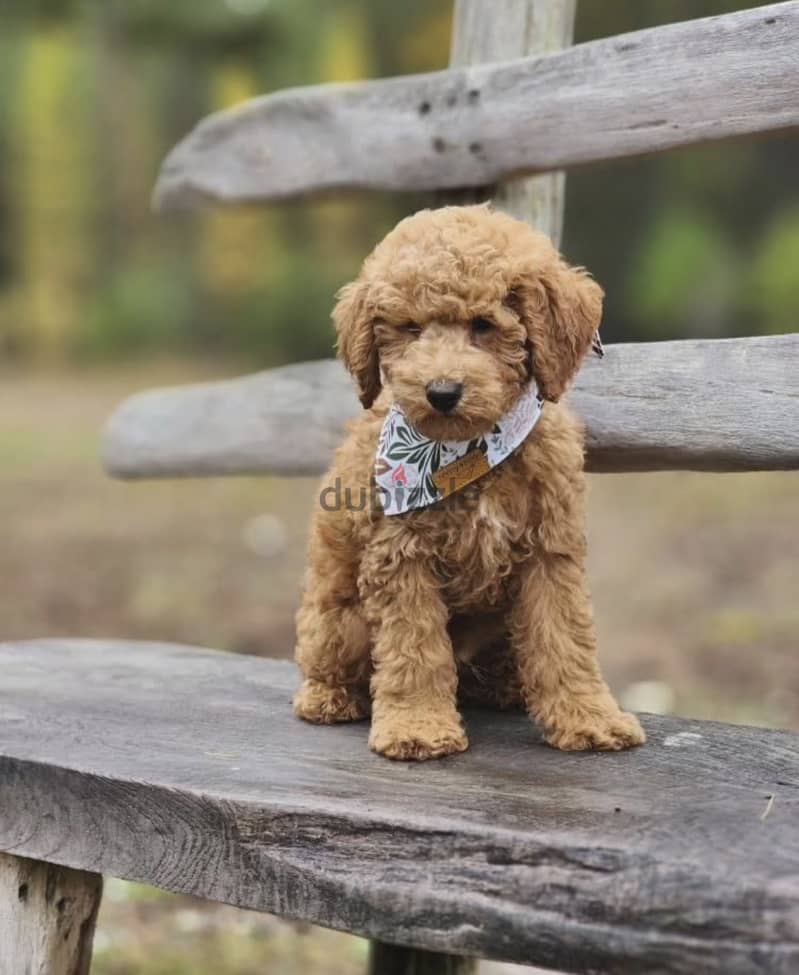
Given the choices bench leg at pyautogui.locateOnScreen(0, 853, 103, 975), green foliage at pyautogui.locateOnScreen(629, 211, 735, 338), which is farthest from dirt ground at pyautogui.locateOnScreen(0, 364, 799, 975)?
green foliage at pyautogui.locateOnScreen(629, 211, 735, 338)

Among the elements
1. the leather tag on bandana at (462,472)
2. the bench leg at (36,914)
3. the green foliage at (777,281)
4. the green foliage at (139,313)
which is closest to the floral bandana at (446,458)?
the leather tag on bandana at (462,472)

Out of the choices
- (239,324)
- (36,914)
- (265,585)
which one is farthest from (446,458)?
(239,324)

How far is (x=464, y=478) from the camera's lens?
217 cm

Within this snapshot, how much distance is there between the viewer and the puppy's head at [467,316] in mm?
2006

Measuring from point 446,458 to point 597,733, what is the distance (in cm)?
54

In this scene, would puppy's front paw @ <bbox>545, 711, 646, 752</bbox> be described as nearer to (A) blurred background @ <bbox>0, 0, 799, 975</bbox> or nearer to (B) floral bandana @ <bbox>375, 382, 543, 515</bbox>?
(B) floral bandana @ <bbox>375, 382, 543, 515</bbox>

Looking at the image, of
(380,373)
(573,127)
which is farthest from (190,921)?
(573,127)

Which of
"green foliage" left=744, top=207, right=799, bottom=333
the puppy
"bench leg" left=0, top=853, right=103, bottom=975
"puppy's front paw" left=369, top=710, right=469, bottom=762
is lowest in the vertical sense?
"bench leg" left=0, top=853, right=103, bottom=975

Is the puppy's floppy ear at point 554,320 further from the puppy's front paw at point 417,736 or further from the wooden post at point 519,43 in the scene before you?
the wooden post at point 519,43

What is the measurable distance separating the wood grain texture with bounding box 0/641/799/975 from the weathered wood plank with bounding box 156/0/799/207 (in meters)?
1.25

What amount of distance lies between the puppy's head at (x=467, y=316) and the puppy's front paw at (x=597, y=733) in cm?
54

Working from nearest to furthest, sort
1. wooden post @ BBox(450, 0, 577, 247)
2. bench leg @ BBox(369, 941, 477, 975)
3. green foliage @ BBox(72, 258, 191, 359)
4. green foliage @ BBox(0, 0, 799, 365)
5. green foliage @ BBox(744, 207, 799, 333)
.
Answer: bench leg @ BBox(369, 941, 477, 975) < wooden post @ BBox(450, 0, 577, 247) < green foliage @ BBox(744, 207, 799, 333) < green foliage @ BBox(0, 0, 799, 365) < green foliage @ BBox(72, 258, 191, 359)

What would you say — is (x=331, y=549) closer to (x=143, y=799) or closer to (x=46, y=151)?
(x=143, y=799)

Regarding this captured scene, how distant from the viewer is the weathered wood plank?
8.23 feet
